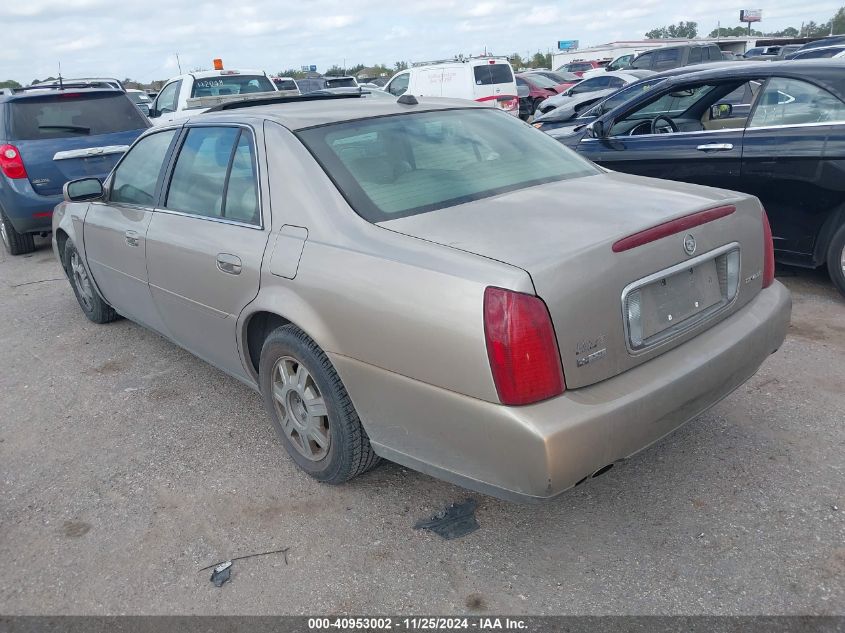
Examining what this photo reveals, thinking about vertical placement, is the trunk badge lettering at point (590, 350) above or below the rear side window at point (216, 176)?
below

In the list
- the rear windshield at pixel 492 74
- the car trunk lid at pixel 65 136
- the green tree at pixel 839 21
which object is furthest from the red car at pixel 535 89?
the green tree at pixel 839 21

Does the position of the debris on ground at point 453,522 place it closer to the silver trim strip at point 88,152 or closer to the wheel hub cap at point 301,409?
the wheel hub cap at point 301,409

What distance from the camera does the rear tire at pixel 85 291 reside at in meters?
5.32

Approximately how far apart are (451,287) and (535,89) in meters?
21.9

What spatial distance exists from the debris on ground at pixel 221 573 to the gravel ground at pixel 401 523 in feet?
0.11

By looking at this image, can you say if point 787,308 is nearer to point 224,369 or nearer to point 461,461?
point 461,461

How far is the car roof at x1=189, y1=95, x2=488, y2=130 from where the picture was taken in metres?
3.23

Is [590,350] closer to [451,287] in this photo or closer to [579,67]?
[451,287]

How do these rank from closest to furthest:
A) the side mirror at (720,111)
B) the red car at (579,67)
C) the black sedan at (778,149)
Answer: the black sedan at (778,149)
the side mirror at (720,111)
the red car at (579,67)

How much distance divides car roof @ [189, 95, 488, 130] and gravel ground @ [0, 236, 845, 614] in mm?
1598

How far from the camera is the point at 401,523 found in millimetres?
2885

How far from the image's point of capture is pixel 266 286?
9.82 feet

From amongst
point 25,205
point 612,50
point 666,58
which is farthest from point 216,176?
point 612,50

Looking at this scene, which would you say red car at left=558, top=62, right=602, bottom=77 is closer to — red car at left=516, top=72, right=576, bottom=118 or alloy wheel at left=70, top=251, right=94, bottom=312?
red car at left=516, top=72, right=576, bottom=118
